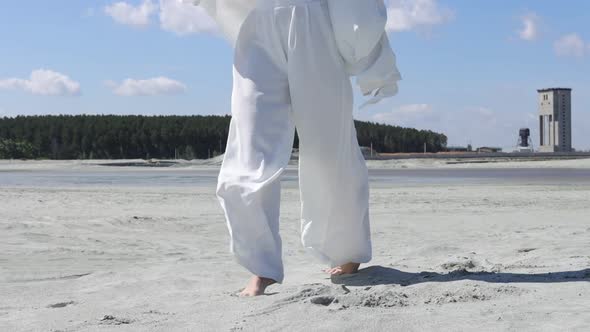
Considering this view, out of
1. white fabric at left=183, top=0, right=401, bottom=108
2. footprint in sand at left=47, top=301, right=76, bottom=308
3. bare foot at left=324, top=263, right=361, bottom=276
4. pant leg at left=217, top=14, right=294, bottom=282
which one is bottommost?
footprint in sand at left=47, top=301, right=76, bottom=308

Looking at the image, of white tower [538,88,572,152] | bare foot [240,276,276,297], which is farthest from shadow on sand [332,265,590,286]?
white tower [538,88,572,152]

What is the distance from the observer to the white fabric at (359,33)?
4.21m

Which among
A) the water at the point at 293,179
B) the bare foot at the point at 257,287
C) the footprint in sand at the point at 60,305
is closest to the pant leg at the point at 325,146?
the bare foot at the point at 257,287

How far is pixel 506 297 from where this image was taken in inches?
139

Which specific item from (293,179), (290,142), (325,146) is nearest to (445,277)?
(325,146)

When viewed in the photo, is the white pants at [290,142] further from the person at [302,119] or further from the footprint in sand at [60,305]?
the footprint in sand at [60,305]

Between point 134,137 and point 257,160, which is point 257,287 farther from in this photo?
point 134,137

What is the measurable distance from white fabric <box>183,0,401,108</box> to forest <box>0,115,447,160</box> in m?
62.3

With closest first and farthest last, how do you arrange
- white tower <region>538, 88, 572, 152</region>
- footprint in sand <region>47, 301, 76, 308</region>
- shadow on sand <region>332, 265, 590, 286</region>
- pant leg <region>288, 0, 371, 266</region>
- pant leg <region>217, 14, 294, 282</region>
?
footprint in sand <region>47, 301, 76, 308</region> < pant leg <region>217, 14, 294, 282</region> < shadow on sand <region>332, 265, 590, 286</region> < pant leg <region>288, 0, 371, 266</region> < white tower <region>538, 88, 572, 152</region>

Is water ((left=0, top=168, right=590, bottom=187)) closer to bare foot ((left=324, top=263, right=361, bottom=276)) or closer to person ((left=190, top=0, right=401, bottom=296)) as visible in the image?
bare foot ((left=324, top=263, right=361, bottom=276))

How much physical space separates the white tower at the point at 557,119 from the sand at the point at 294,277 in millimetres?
50746

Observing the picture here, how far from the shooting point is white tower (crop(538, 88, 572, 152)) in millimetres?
57125

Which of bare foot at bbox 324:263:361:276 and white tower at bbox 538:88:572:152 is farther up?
white tower at bbox 538:88:572:152

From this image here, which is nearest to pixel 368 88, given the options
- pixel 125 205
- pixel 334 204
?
pixel 334 204
